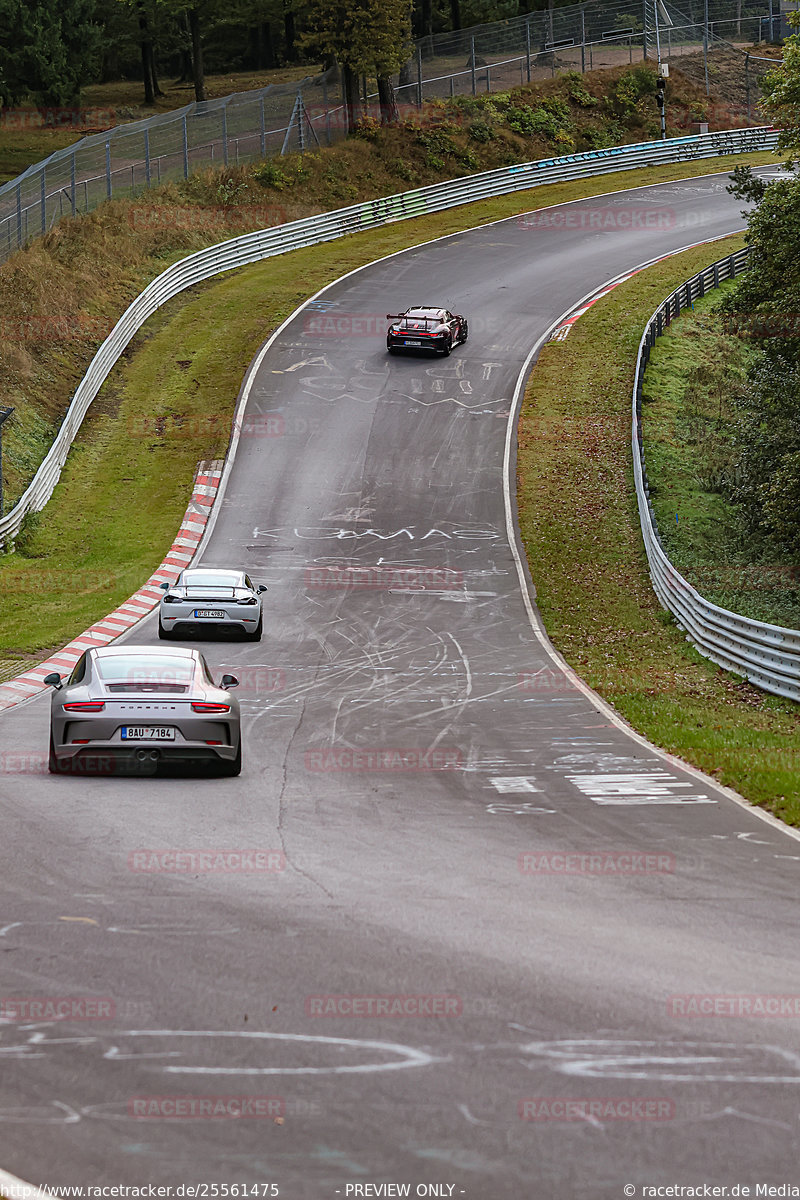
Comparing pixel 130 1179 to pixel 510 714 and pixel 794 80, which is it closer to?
pixel 510 714

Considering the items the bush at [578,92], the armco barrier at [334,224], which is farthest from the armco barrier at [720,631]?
the bush at [578,92]

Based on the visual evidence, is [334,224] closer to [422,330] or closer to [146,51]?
[422,330]

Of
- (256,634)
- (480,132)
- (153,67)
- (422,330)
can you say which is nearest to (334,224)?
(480,132)

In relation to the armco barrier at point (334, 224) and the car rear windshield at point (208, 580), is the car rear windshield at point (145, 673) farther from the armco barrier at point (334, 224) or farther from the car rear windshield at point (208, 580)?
the armco barrier at point (334, 224)

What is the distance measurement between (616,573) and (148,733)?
62.0 ft

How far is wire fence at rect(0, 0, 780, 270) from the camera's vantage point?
49812mm

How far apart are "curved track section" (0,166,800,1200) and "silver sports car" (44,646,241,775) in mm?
332

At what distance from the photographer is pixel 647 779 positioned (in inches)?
579

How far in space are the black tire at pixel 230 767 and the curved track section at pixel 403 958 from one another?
0.59 ft

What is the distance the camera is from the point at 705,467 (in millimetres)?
38500

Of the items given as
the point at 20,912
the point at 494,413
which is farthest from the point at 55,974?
the point at 494,413

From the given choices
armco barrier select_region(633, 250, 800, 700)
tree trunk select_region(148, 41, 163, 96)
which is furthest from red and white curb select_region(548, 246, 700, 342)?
tree trunk select_region(148, 41, 163, 96)

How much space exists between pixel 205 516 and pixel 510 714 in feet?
58.0

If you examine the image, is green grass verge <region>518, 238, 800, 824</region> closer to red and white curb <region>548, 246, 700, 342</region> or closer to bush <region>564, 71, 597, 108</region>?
red and white curb <region>548, 246, 700, 342</region>
